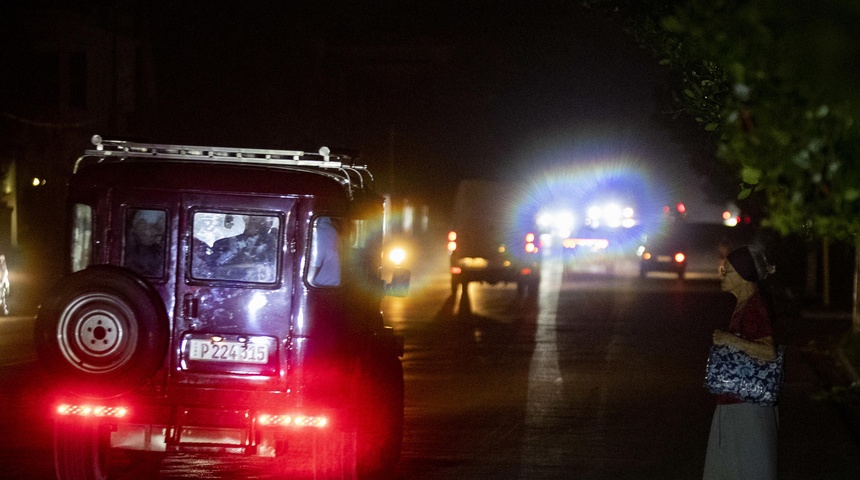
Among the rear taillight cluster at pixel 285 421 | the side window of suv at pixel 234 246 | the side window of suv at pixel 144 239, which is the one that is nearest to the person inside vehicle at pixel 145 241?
the side window of suv at pixel 144 239

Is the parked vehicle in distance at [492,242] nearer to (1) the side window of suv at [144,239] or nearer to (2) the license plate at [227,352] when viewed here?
(1) the side window of suv at [144,239]

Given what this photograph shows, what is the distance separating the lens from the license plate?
25.3 feet

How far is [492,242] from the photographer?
3000 centimetres

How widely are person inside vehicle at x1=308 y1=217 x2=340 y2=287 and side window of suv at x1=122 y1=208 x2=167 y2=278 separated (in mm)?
980

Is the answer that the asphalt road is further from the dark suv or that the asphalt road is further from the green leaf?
the green leaf

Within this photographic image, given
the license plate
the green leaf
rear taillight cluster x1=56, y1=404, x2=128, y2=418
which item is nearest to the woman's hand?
the green leaf

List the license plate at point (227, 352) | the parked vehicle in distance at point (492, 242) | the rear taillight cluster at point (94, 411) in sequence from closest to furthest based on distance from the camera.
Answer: the rear taillight cluster at point (94, 411) < the license plate at point (227, 352) < the parked vehicle in distance at point (492, 242)

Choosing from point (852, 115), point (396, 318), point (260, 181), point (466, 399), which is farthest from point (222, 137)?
point (852, 115)

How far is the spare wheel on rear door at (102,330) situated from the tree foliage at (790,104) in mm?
3892

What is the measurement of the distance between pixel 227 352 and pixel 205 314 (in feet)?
0.92

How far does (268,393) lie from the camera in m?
7.66

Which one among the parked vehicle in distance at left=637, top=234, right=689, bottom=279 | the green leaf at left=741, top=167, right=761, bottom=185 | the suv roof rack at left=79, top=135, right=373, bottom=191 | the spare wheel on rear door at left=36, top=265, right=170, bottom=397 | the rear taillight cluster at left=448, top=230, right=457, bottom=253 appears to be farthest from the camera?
the parked vehicle in distance at left=637, top=234, right=689, bottom=279

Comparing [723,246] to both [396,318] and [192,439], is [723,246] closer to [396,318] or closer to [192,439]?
[396,318]

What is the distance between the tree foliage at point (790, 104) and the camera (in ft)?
11.4
